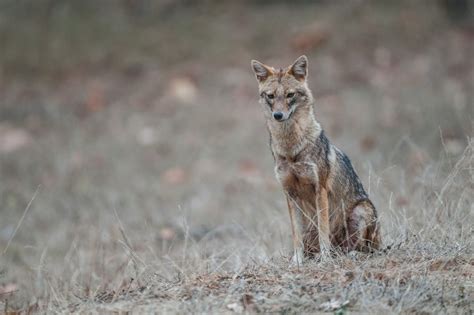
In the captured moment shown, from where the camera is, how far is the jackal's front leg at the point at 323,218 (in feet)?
19.4

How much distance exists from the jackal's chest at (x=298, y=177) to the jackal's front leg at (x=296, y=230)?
10 centimetres

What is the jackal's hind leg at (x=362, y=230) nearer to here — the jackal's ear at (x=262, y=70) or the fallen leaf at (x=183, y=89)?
the jackal's ear at (x=262, y=70)

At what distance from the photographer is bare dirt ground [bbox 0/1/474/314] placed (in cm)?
534

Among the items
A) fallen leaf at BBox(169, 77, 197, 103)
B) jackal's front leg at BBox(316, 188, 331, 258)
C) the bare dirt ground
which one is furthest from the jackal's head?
fallen leaf at BBox(169, 77, 197, 103)

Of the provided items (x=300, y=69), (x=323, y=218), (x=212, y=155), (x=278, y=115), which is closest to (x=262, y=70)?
(x=300, y=69)

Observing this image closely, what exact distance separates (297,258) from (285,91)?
4.09 feet

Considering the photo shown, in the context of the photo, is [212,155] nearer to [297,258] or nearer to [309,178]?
[309,178]

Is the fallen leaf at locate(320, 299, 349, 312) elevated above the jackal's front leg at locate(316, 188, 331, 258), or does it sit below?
below

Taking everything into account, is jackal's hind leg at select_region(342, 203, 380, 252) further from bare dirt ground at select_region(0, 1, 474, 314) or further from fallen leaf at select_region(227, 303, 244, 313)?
fallen leaf at select_region(227, 303, 244, 313)

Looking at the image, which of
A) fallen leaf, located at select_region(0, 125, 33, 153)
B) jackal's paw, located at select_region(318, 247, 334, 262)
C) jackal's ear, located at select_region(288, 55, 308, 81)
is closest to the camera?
jackal's paw, located at select_region(318, 247, 334, 262)

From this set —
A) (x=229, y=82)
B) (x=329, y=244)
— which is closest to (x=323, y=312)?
(x=329, y=244)

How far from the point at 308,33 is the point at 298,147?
10.2 meters

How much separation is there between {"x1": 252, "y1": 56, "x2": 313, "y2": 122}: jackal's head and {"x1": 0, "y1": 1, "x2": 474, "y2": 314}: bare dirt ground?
0.76 meters

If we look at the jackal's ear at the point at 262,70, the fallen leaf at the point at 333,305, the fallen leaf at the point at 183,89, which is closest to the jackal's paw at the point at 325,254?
the fallen leaf at the point at 333,305
